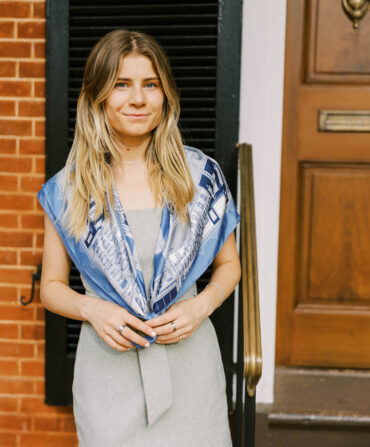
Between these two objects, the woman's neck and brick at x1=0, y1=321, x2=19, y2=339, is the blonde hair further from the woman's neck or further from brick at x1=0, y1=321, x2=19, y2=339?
brick at x1=0, y1=321, x2=19, y2=339

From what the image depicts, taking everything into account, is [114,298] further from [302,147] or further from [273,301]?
[302,147]

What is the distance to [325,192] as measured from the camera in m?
2.78

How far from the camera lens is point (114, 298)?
1.64m

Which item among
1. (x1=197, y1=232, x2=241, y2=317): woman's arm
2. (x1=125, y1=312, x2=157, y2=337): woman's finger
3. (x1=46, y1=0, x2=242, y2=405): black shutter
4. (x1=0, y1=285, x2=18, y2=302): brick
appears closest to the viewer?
(x1=125, y1=312, x2=157, y2=337): woman's finger

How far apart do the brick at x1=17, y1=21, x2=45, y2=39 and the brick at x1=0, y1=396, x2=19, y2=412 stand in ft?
5.77

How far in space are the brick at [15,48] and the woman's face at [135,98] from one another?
3.46 feet

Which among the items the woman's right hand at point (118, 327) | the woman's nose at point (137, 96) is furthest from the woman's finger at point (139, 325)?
the woman's nose at point (137, 96)

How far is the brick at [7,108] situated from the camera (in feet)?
8.22

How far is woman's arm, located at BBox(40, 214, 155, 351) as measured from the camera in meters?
1.55

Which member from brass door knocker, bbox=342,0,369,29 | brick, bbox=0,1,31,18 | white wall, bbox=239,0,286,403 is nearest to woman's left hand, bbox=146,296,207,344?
white wall, bbox=239,0,286,403

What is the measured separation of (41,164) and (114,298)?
1.13m

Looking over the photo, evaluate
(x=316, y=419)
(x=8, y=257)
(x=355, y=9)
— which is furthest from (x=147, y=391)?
(x=355, y=9)

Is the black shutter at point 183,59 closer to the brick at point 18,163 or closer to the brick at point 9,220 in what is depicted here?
the brick at point 18,163

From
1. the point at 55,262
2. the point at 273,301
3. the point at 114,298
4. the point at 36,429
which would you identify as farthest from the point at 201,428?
the point at 36,429
